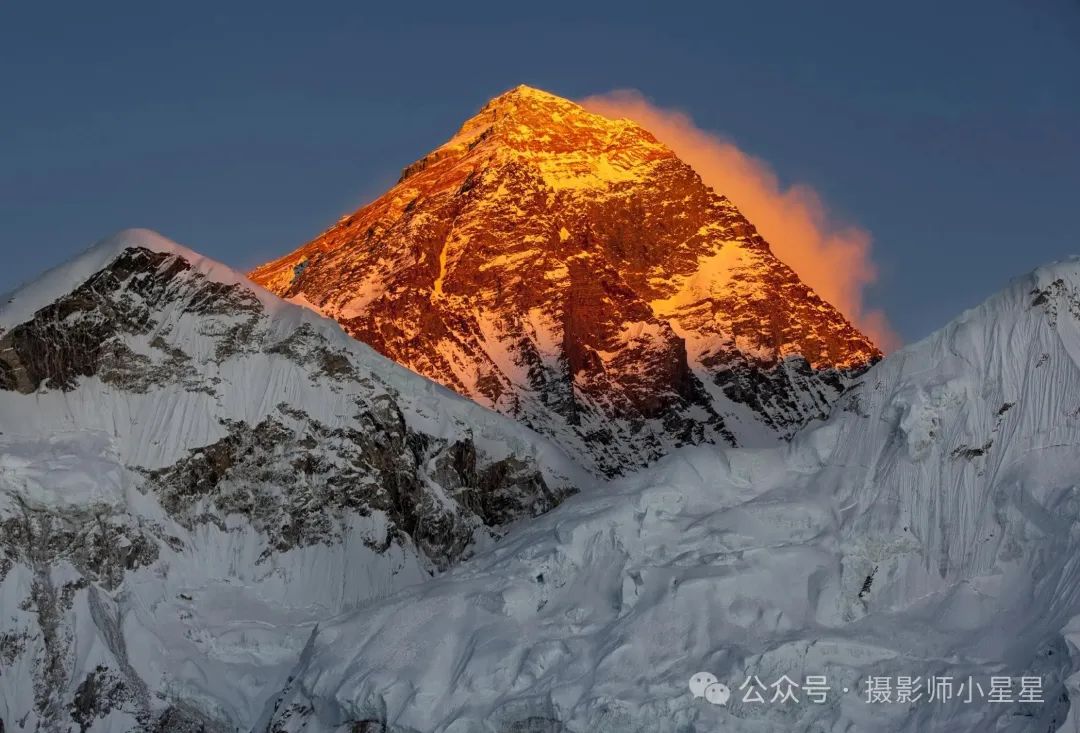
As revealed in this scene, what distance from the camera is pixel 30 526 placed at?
147750mm

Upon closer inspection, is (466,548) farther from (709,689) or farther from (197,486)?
(709,689)

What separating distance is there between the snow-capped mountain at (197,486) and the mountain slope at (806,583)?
25955 millimetres

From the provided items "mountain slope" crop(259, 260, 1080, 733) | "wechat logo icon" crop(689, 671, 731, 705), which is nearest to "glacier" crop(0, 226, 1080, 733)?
"mountain slope" crop(259, 260, 1080, 733)

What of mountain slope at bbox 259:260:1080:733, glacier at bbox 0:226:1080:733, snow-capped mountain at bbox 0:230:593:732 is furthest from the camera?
snow-capped mountain at bbox 0:230:593:732

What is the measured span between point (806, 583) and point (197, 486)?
58677 millimetres

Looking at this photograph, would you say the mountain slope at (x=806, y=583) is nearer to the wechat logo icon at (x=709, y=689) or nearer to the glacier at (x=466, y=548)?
the glacier at (x=466, y=548)

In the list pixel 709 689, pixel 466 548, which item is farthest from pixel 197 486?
pixel 709 689

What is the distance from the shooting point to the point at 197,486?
158750mm

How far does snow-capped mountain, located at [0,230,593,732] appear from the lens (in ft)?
469

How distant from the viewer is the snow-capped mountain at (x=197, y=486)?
469 ft

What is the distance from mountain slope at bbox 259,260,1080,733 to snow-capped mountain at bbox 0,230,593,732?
26.0 metres

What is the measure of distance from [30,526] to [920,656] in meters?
63.7

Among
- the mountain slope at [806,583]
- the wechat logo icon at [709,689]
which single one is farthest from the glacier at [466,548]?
the wechat logo icon at [709,689]

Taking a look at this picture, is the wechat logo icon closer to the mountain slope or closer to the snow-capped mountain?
the mountain slope
